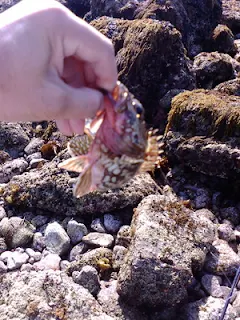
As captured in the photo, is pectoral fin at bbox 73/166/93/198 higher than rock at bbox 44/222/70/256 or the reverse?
higher

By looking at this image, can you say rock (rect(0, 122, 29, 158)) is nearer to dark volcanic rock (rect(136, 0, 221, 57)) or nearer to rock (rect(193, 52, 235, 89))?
rock (rect(193, 52, 235, 89))

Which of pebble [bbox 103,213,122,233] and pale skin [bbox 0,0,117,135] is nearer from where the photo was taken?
pale skin [bbox 0,0,117,135]

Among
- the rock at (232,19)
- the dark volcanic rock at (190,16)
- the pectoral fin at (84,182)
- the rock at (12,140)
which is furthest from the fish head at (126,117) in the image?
the rock at (232,19)

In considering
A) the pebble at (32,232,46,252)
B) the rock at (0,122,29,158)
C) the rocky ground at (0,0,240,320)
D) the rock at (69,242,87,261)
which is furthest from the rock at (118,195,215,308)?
the rock at (0,122,29,158)

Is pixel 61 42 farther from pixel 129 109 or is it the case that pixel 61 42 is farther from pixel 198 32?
pixel 198 32

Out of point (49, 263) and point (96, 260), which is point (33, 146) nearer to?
point (49, 263)

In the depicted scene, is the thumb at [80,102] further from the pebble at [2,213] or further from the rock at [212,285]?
the pebble at [2,213]
